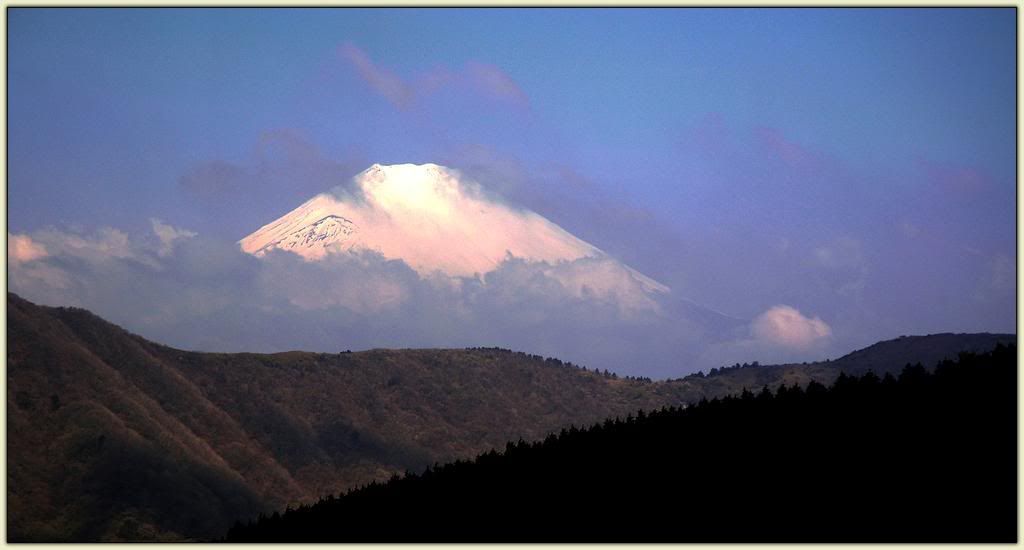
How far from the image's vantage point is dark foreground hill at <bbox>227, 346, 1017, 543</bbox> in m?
75.8

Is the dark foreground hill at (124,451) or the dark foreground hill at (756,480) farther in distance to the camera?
the dark foreground hill at (124,451)

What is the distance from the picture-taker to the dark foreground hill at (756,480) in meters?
75.8

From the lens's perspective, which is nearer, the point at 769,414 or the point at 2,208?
the point at 2,208

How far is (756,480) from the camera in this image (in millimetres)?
93938

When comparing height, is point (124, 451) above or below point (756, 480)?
above

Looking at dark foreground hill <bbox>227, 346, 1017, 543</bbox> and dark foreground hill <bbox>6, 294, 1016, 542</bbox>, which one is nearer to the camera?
dark foreground hill <bbox>227, 346, 1017, 543</bbox>

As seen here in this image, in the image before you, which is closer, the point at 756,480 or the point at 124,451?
the point at 756,480

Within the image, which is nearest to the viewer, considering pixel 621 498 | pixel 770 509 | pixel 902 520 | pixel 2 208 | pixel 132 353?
pixel 2 208

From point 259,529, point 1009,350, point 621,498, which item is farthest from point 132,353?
point 1009,350

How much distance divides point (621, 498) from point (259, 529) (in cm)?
4142

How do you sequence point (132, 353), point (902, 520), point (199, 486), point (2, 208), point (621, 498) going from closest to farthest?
point (2, 208) → point (902, 520) → point (621, 498) → point (199, 486) → point (132, 353)

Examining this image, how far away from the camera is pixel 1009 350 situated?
89.2 m

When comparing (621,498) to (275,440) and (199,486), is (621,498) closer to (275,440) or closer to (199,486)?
(199,486)

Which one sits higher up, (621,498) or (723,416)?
(723,416)
